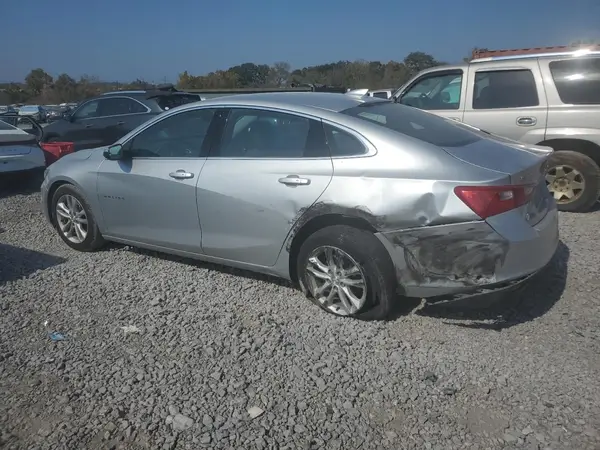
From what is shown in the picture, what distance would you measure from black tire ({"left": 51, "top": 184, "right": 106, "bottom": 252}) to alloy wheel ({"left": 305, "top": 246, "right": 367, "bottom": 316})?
2518 mm

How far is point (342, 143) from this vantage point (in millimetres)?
3629

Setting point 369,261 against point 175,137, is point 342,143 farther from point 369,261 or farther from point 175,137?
point 175,137

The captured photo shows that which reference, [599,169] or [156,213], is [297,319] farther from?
[599,169]

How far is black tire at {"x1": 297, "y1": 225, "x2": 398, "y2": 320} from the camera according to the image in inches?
135

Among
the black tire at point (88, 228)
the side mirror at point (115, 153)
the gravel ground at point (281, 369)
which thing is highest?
the side mirror at point (115, 153)

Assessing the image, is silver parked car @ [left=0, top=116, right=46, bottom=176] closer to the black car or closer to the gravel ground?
the black car

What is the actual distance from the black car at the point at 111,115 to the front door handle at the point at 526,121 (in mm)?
6826

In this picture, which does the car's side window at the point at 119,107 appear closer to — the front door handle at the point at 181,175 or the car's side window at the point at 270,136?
the front door handle at the point at 181,175

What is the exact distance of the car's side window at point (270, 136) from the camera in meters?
3.77

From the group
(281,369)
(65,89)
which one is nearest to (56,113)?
(65,89)

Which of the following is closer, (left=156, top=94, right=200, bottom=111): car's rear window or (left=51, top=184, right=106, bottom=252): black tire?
(left=51, top=184, right=106, bottom=252): black tire

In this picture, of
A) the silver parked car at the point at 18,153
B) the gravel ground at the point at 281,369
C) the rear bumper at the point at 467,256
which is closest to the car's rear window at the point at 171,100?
the silver parked car at the point at 18,153

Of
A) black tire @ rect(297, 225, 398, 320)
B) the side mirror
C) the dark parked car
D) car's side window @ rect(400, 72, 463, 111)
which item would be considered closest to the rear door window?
car's side window @ rect(400, 72, 463, 111)

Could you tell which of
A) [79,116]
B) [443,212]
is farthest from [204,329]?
[79,116]
